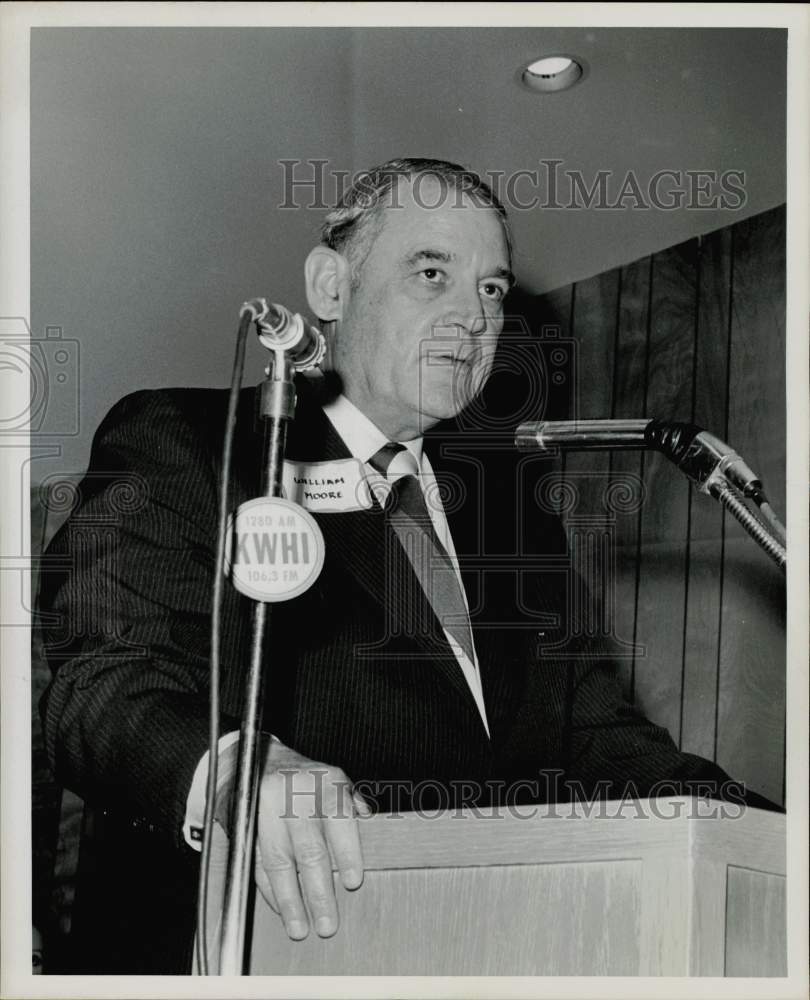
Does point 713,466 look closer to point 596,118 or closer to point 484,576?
point 484,576

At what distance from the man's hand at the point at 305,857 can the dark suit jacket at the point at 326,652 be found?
33 centimetres

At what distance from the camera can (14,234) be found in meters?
1.33

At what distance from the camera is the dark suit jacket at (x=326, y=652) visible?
1.25m

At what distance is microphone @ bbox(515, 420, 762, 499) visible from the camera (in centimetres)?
108

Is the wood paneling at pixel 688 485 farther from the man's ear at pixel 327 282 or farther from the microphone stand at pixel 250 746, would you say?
the microphone stand at pixel 250 746

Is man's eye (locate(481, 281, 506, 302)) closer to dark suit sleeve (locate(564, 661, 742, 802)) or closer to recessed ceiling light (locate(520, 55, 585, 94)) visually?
recessed ceiling light (locate(520, 55, 585, 94))

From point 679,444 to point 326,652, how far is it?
19.6 inches

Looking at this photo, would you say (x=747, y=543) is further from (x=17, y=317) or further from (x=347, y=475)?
(x=17, y=317)

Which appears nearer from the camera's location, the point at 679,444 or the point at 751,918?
the point at 751,918

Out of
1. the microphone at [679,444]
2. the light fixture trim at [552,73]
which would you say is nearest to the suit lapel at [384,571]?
the microphone at [679,444]

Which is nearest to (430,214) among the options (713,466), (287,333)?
(713,466)

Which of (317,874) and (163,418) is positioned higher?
(163,418)

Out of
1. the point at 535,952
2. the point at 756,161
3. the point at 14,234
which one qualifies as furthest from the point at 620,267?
the point at 535,952

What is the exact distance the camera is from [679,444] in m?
1.12
